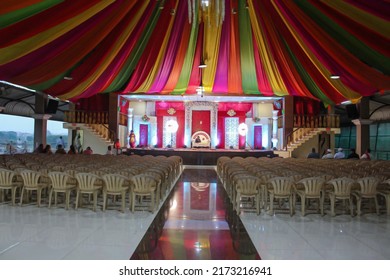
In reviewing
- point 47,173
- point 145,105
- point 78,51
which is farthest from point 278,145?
point 47,173

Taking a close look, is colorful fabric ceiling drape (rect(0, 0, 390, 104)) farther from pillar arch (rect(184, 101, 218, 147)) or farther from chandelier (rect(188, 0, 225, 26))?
pillar arch (rect(184, 101, 218, 147))

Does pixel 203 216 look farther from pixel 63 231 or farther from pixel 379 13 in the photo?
pixel 379 13

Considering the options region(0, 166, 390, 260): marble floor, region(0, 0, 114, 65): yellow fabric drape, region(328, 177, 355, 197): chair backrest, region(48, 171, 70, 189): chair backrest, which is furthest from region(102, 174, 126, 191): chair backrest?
region(328, 177, 355, 197): chair backrest

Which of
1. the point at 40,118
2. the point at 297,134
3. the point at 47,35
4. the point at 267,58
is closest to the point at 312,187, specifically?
the point at 47,35

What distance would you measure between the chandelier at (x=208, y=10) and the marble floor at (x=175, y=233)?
4.52 meters

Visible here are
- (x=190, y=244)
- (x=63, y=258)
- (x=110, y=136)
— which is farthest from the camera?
(x=110, y=136)

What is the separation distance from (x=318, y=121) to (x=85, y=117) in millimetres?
11761

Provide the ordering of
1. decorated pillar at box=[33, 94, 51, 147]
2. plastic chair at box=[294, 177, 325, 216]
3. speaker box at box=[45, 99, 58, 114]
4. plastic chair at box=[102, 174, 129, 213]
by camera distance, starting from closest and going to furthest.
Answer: plastic chair at box=[294, 177, 325, 216]
plastic chair at box=[102, 174, 129, 213]
decorated pillar at box=[33, 94, 51, 147]
speaker box at box=[45, 99, 58, 114]

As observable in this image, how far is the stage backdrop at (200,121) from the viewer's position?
20.9 meters

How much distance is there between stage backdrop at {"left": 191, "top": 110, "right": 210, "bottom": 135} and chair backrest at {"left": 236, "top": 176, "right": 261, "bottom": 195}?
49.4 ft

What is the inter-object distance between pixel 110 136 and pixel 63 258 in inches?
564

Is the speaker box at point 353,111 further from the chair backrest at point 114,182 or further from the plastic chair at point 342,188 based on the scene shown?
the chair backrest at point 114,182

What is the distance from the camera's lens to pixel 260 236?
4449mm

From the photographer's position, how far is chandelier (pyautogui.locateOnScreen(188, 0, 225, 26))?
25.0ft
